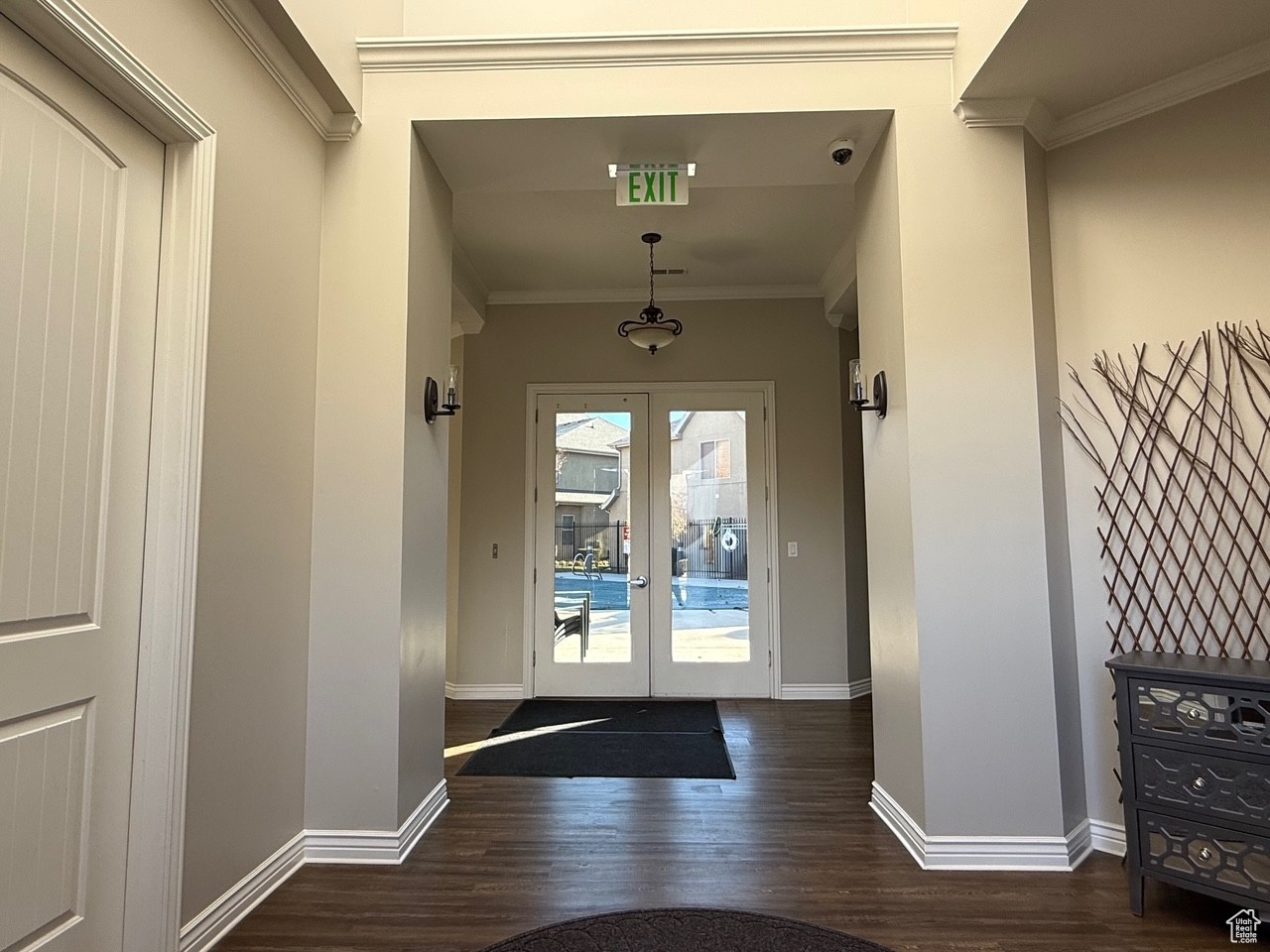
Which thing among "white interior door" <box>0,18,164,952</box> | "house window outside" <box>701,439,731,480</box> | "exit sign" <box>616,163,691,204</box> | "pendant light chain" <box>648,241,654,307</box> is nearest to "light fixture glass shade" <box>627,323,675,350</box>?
"pendant light chain" <box>648,241,654,307</box>

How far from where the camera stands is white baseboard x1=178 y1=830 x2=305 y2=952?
2.00 metres

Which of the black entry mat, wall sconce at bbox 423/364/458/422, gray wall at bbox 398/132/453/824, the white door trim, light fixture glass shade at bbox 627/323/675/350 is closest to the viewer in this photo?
the white door trim

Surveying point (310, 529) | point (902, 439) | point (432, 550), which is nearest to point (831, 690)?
point (902, 439)

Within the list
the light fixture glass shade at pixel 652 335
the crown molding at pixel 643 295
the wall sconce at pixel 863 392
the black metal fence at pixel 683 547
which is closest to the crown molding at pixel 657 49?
the wall sconce at pixel 863 392

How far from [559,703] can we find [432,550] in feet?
7.80

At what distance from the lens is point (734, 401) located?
5.39 metres

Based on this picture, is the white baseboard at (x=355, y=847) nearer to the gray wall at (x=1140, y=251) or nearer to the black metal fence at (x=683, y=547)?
the gray wall at (x=1140, y=251)

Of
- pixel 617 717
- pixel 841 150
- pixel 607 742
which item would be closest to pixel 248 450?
pixel 841 150

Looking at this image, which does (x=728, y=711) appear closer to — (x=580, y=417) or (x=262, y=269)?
(x=580, y=417)

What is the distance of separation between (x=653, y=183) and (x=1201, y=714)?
2609 mm

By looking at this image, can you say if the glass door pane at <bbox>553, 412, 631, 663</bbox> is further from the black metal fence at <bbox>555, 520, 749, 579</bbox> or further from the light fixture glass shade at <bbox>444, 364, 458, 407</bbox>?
the light fixture glass shade at <bbox>444, 364, 458, 407</bbox>

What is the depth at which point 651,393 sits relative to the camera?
5.40 meters

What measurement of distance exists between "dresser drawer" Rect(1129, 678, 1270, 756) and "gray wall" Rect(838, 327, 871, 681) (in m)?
2.98

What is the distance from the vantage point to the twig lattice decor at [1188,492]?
242cm
